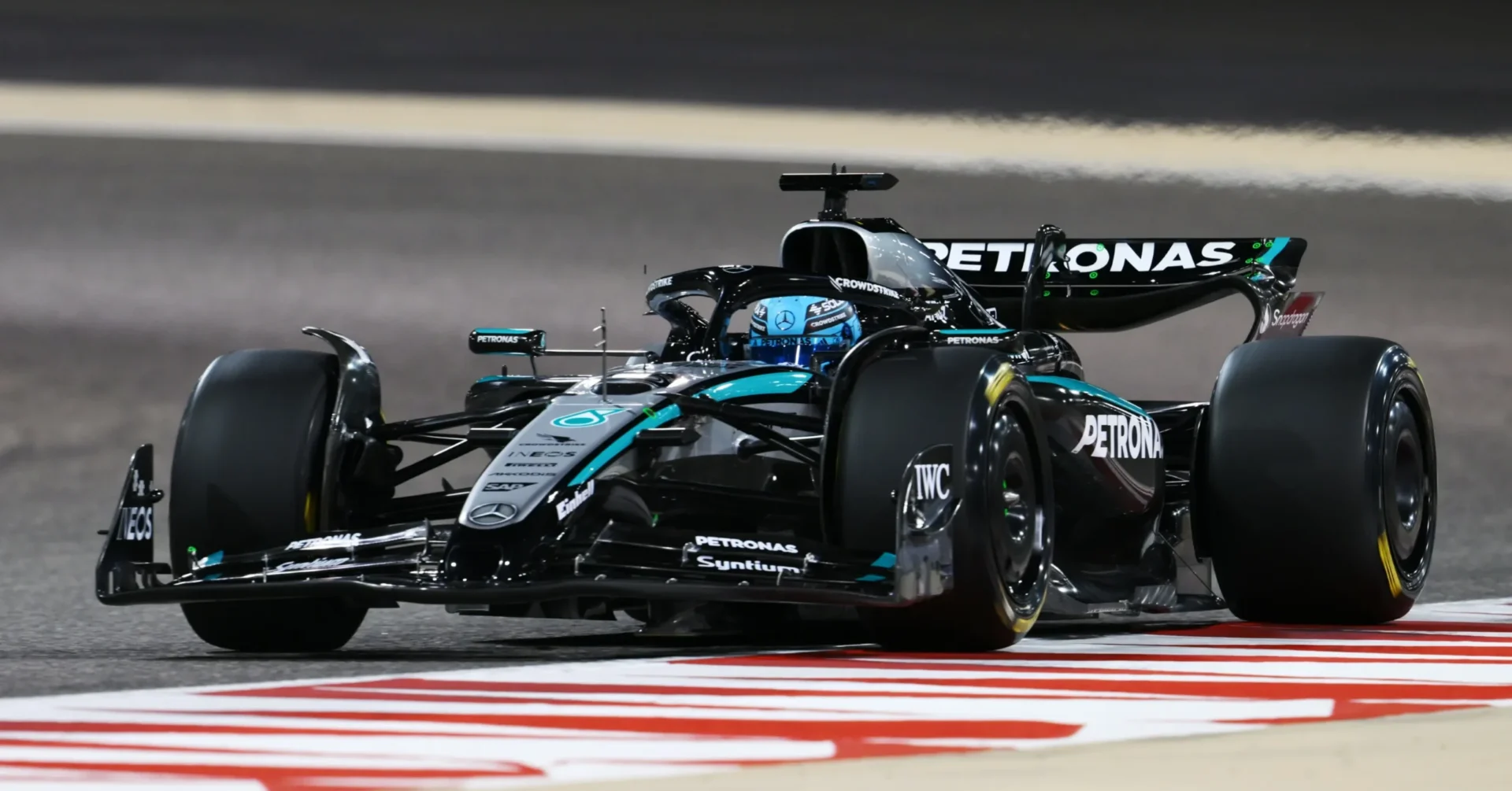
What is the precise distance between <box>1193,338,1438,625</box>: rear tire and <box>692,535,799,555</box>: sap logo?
228cm

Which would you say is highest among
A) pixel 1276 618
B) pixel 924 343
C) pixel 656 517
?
A: pixel 924 343

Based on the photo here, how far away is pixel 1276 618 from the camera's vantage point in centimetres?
868

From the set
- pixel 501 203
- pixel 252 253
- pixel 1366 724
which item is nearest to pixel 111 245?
pixel 252 253

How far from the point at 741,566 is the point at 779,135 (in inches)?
494

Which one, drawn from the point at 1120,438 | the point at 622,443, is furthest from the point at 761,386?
the point at 1120,438

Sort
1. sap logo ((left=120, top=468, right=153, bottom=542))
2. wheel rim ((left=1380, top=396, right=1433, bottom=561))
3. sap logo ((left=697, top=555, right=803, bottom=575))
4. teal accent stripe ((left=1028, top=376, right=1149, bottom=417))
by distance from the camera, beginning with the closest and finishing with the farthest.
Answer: sap logo ((left=697, top=555, right=803, bottom=575))
sap logo ((left=120, top=468, right=153, bottom=542))
teal accent stripe ((left=1028, top=376, right=1149, bottom=417))
wheel rim ((left=1380, top=396, right=1433, bottom=561))

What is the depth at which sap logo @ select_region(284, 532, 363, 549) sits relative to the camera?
23.5 feet

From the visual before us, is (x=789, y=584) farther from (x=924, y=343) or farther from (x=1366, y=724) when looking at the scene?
(x=1366, y=724)

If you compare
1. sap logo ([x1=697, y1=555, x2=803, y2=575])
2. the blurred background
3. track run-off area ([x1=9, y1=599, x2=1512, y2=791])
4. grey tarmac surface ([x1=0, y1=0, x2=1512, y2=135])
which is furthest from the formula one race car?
grey tarmac surface ([x1=0, y1=0, x2=1512, y2=135])

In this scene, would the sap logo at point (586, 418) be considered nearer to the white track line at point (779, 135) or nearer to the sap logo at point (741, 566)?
the sap logo at point (741, 566)

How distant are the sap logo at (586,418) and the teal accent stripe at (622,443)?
0.26 ft

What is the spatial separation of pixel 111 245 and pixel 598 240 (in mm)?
3648

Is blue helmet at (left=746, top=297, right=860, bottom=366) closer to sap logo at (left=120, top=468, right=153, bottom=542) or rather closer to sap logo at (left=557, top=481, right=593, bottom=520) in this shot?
sap logo at (left=557, top=481, right=593, bottom=520)

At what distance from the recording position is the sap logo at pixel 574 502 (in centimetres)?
698
